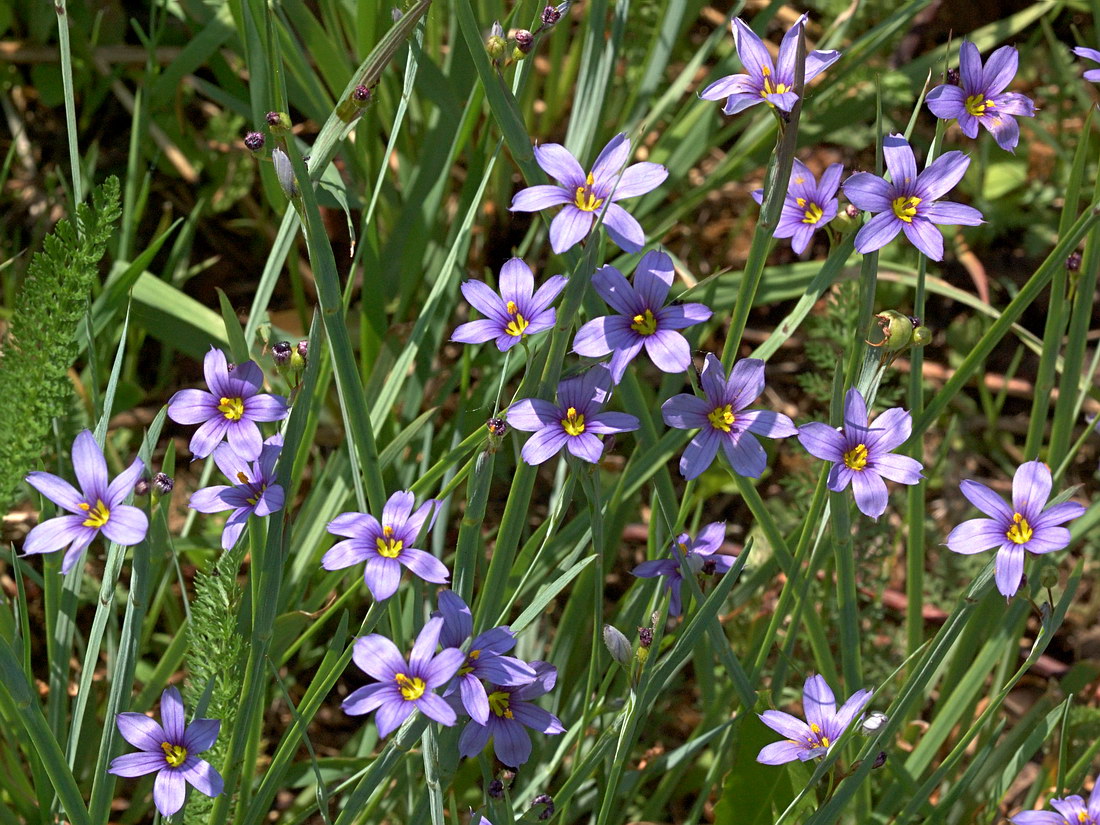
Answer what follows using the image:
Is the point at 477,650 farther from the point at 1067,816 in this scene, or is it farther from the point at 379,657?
the point at 1067,816

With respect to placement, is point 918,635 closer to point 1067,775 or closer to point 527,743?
point 1067,775

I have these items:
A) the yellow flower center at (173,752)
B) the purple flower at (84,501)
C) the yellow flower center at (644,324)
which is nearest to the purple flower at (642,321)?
the yellow flower center at (644,324)

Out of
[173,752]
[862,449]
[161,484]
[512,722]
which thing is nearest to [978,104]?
[862,449]

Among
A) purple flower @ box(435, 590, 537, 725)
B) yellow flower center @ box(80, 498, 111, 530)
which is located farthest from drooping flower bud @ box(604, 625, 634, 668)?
yellow flower center @ box(80, 498, 111, 530)

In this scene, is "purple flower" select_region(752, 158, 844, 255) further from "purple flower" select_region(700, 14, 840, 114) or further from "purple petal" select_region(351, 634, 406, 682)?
"purple petal" select_region(351, 634, 406, 682)

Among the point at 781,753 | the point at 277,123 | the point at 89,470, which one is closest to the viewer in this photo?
the point at 277,123

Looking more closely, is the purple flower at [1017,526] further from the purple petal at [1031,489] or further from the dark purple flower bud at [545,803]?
the dark purple flower bud at [545,803]
